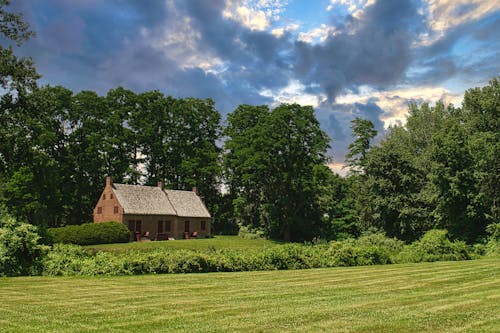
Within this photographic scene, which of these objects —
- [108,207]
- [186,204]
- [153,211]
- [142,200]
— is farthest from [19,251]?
[186,204]

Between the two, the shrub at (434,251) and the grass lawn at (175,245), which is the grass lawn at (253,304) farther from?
the grass lawn at (175,245)

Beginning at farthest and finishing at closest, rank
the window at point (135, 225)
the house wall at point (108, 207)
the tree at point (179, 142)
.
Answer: the tree at point (179, 142), the window at point (135, 225), the house wall at point (108, 207)

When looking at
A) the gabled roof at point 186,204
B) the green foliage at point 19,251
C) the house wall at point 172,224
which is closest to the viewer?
the green foliage at point 19,251

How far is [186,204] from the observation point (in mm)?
59219

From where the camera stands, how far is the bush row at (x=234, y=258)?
20094 mm

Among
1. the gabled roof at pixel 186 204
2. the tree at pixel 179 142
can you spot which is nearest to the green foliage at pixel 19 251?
the gabled roof at pixel 186 204

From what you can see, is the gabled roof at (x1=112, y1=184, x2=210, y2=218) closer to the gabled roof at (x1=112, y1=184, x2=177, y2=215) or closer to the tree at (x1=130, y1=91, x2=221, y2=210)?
the gabled roof at (x1=112, y1=184, x2=177, y2=215)

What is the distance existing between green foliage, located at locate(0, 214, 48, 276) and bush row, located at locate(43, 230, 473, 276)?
0.54m

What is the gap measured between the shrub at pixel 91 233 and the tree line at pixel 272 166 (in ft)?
22.4

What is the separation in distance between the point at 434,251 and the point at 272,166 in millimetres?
28340

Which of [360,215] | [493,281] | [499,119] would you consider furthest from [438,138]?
[493,281]

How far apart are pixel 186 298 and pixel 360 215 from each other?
142 ft

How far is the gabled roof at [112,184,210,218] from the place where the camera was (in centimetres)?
5253

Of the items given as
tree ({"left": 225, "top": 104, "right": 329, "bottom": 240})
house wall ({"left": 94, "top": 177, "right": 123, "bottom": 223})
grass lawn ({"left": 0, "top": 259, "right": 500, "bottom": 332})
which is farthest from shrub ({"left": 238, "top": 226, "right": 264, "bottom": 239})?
A: grass lawn ({"left": 0, "top": 259, "right": 500, "bottom": 332})
